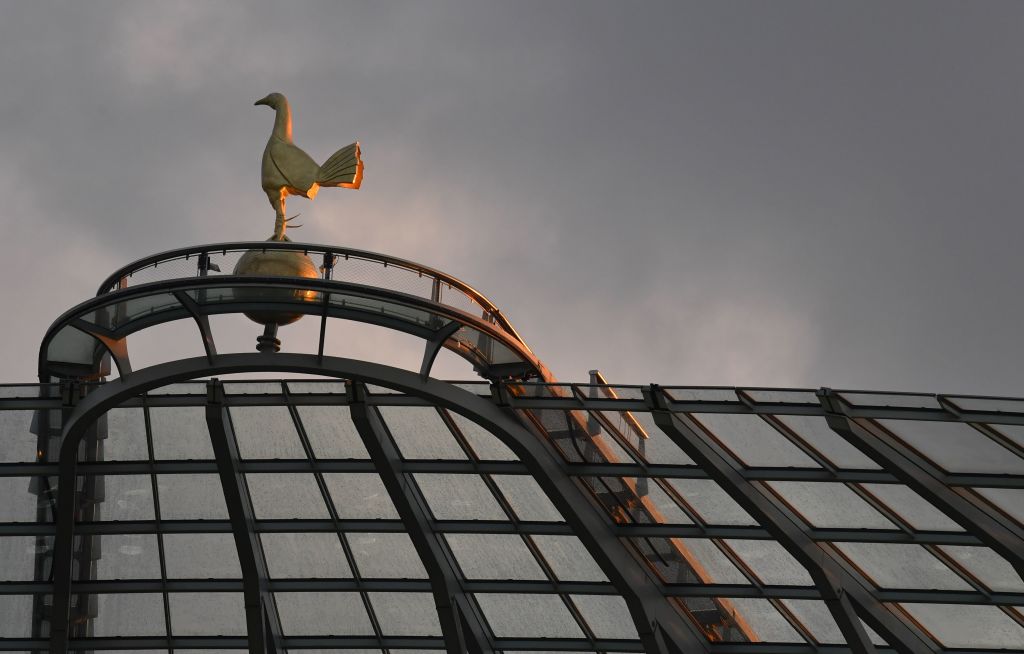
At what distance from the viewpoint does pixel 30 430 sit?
28.3 metres

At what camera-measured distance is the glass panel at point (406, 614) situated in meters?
33.3

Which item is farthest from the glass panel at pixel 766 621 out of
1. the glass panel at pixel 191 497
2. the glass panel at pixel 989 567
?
the glass panel at pixel 191 497

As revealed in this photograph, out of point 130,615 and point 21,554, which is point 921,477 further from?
point 21,554

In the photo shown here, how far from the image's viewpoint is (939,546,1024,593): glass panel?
87.6ft

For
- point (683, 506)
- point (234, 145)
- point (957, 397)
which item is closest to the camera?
point (957, 397)

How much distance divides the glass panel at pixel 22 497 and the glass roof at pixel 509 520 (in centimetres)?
7

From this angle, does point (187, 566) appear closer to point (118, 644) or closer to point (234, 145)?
point (118, 644)

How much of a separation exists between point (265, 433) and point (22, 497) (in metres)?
6.86

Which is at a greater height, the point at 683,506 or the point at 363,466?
the point at 363,466

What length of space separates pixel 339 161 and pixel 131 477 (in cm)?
1043

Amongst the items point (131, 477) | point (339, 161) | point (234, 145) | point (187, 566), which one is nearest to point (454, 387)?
point (339, 161)

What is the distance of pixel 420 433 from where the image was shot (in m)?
28.0

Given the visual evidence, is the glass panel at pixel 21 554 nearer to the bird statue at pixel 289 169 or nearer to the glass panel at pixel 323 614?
the glass panel at pixel 323 614

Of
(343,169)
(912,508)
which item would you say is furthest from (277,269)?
(912,508)
